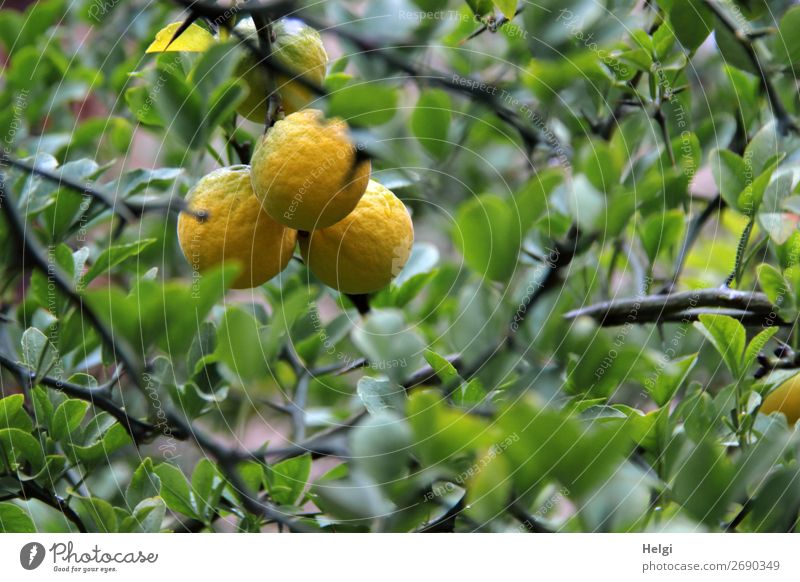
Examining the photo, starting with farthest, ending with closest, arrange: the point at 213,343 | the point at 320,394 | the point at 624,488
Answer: the point at 320,394
the point at 213,343
the point at 624,488

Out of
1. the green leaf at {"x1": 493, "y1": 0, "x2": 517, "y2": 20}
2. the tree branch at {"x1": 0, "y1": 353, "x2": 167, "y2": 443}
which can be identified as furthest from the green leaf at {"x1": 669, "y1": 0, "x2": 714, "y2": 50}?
the tree branch at {"x1": 0, "y1": 353, "x2": 167, "y2": 443}

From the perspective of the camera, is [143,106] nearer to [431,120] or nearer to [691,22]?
[431,120]

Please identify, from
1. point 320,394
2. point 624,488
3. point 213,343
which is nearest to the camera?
point 624,488

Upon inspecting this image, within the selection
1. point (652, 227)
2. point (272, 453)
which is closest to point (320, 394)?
point (272, 453)

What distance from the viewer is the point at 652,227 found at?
45cm

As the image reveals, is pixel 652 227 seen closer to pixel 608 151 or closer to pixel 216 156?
pixel 608 151

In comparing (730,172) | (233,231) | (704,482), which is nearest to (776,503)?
(704,482)

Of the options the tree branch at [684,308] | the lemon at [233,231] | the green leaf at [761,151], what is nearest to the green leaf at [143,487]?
the lemon at [233,231]

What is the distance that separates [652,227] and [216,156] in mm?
247

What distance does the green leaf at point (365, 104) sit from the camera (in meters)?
0.27

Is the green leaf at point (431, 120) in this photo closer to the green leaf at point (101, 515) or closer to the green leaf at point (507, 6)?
the green leaf at point (507, 6)

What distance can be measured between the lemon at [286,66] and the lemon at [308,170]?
0.12 feet

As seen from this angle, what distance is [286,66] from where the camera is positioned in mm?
343
